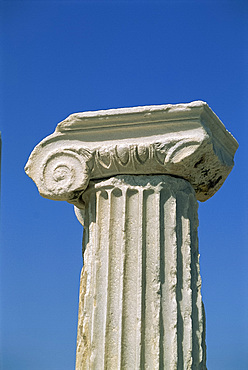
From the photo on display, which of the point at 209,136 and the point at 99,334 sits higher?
the point at 209,136

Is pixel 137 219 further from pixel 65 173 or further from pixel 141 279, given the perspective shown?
pixel 65 173

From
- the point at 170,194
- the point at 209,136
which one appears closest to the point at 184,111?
the point at 209,136

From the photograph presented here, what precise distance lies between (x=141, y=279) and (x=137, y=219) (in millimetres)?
703

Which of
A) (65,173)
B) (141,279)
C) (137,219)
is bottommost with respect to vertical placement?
(141,279)

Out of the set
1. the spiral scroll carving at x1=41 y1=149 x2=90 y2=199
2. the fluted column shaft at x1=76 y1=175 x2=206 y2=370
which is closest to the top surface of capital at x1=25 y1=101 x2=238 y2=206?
the spiral scroll carving at x1=41 y1=149 x2=90 y2=199

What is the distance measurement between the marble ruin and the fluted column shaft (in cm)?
1

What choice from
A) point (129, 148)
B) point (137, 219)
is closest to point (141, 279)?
point (137, 219)

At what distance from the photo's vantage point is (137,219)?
792cm

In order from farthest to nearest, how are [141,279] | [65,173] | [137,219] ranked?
1. [65,173]
2. [137,219]
3. [141,279]

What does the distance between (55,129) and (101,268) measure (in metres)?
1.80

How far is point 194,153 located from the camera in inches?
306

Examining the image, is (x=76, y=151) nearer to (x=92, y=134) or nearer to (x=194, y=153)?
(x=92, y=134)

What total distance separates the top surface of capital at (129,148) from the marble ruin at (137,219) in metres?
0.01

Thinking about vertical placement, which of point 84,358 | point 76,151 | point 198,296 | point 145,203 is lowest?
point 84,358
